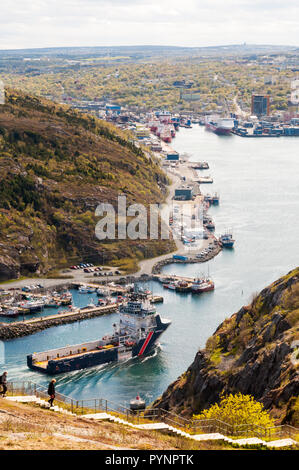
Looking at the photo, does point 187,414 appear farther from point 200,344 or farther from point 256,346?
point 200,344

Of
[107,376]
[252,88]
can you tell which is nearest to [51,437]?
[107,376]

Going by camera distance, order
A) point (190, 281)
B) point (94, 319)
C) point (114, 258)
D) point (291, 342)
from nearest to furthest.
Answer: point (291, 342) < point (94, 319) < point (190, 281) < point (114, 258)

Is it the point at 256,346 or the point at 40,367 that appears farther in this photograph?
the point at 40,367

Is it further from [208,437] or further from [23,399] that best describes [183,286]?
[208,437]

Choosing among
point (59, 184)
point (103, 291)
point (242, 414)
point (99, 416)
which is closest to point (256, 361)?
point (242, 414)

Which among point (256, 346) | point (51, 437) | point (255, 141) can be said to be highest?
point (51, 437)

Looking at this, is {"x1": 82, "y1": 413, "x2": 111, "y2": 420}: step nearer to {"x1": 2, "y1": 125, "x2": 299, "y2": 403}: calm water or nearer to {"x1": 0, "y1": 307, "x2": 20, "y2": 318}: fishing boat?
{"x1": 2, "y1": 125, "x2": 299, "y2": 403}: calm water

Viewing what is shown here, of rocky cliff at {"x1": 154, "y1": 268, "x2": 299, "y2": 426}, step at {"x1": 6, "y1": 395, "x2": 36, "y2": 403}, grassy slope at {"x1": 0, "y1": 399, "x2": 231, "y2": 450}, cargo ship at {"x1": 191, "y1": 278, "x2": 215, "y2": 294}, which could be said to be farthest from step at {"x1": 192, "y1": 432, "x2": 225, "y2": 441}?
cargo ship at {"x1": 191, "y1": 278, "x2": 215, "y2": 294}

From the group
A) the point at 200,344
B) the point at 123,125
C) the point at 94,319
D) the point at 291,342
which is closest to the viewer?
the point at 291,342
